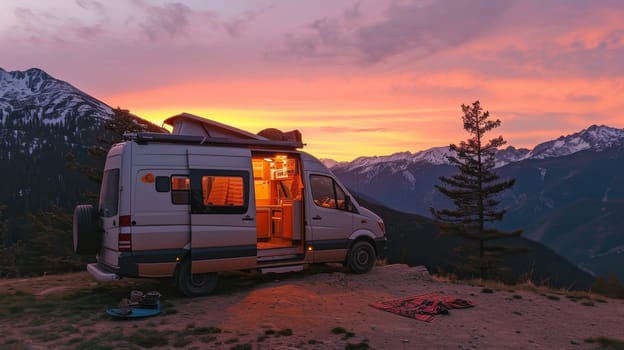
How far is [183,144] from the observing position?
1060 cm

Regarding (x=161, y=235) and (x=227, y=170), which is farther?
(x=227, y=170)

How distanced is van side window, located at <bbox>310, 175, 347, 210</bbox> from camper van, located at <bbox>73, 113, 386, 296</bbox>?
0.03 metres

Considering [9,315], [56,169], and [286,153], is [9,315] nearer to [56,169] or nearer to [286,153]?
[286,153]

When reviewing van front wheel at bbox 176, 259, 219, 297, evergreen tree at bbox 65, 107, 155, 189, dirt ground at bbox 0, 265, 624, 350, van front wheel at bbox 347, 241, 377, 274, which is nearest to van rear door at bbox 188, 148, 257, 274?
van front wheel at bbox 176, 259, 219, 297

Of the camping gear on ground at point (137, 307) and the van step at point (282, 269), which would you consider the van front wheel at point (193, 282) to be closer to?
the camping gear on ground at point (137, 307)

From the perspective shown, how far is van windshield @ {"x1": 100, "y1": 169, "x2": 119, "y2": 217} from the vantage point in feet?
32.3

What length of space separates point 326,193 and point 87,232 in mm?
5494

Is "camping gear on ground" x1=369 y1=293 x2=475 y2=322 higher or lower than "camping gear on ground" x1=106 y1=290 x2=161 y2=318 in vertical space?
lower

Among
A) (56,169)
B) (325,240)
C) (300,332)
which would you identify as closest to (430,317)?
(300,332)

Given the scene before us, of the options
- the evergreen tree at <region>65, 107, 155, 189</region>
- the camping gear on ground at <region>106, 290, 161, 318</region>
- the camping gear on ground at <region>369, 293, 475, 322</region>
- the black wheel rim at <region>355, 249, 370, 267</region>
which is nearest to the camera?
the camping gear on ground at <region>106, 290, 161, 318</region>

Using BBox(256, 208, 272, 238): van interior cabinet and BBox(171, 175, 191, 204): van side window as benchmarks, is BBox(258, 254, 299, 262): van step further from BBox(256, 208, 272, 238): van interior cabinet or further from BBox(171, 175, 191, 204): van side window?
BBox(171, 175, 191, 204): van side window

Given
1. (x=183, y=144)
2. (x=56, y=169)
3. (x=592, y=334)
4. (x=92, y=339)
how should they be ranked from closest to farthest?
1. (x=92, y=339)
2. (x=592, y=334)
3. (x=183, y=144)
4. (x=56, y=169)

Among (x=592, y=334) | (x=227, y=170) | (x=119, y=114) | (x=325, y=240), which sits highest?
(x=119, y=114)

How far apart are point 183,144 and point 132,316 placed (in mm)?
3721
